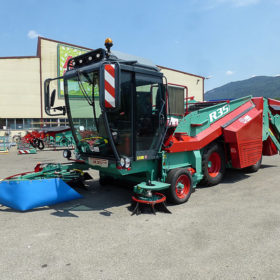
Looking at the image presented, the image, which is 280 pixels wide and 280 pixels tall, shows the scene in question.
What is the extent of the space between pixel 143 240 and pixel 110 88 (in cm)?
207

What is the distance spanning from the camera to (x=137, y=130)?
4309 mm

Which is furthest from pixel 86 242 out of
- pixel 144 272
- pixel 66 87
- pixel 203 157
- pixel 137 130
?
pixel 203 157

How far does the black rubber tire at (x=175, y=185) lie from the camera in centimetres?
458

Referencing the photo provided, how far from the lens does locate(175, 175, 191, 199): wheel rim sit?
4.84 m

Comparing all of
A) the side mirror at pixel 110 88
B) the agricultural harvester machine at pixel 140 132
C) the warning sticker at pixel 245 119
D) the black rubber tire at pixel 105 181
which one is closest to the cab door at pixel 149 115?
the agricultural harvester machine at pixel 140 132

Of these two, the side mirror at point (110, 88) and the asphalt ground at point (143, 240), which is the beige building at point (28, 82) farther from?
the side mirror at point (110, 88)

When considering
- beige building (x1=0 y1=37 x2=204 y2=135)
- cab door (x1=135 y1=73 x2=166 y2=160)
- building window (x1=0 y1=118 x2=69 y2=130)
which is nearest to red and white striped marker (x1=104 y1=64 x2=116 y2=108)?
cab door (x1=135 y1=73 x2=166 y2=160)

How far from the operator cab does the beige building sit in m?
18.1

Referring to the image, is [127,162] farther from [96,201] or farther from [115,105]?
[96,201]

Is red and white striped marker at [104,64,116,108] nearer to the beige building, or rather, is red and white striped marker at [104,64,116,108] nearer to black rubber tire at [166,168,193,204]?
black rubber tire at [166,168,193,204]

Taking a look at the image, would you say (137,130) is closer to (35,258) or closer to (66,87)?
(66,87)

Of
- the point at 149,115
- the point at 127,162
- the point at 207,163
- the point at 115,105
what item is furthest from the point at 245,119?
the point at 115,105

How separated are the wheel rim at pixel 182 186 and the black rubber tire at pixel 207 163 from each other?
91cm

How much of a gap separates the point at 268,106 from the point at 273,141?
106 centimetres
